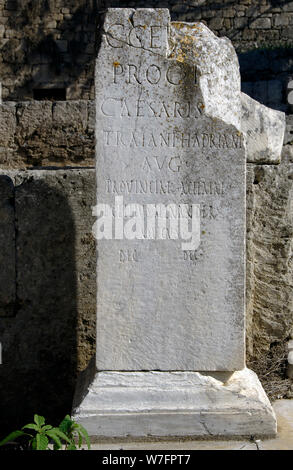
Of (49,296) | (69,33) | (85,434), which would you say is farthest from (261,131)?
(69,33)

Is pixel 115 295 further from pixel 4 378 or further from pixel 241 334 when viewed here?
pixel 4 378

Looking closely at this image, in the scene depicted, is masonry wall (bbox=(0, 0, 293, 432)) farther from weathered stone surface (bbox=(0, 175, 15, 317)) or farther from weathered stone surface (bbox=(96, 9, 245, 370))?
weathered stone surface (bbox=(96, 9, 245, 370))

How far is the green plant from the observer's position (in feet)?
8.99

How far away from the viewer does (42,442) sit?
275 centimetres

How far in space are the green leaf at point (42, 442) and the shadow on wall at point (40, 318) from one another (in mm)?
1063

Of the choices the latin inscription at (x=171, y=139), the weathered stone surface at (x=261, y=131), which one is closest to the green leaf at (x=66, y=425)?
the latin inscription at (x=171, y=139)

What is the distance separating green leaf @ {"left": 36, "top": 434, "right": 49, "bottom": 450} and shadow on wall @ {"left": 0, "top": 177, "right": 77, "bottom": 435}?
106cm

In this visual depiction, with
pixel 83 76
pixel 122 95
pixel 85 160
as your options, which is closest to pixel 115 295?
pixel 122 95

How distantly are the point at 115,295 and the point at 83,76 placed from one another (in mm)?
12621

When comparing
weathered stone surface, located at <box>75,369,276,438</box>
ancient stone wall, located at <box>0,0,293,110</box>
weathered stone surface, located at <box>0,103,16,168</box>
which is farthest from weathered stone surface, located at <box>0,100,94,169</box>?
ancient stone wall, located at <box>0,0,293,110</box>

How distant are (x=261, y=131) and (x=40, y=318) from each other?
169 cm

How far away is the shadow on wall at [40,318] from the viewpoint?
12.3ft

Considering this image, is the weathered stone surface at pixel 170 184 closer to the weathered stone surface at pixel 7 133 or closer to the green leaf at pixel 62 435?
the green leaf at pixel 62 435

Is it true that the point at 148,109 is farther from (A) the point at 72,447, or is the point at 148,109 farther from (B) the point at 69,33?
(B) the point at 69,33
